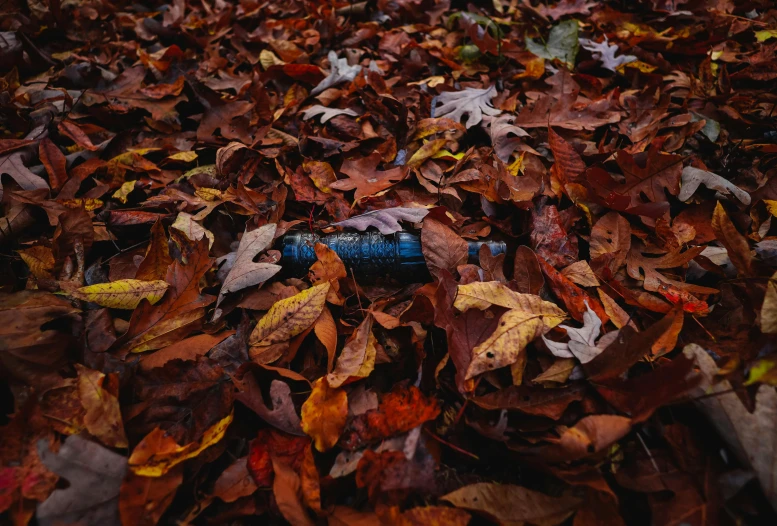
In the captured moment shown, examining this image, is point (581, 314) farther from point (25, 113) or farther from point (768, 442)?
point (25, 113)

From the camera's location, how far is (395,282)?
162cm

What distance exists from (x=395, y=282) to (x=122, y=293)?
3.23ft

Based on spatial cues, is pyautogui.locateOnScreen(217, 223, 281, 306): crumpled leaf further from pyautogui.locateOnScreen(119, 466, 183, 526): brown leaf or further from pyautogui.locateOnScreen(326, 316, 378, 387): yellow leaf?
pyautogui.locateOnScreen(119, 466, 183, 526): brown leaf

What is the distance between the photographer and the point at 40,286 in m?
1.45

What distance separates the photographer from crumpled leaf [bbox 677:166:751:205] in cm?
163

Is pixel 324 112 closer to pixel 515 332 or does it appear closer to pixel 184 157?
pixel 184 157

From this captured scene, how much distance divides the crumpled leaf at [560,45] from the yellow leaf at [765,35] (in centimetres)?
105

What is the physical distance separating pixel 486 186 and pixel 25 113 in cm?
237

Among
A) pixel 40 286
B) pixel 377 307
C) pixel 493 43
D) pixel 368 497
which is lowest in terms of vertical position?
pixel 368 497

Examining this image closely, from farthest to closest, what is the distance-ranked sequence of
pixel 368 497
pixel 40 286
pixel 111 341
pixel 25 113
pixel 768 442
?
pixel 25 113, pixel 40 286, pixel 111 341, pixel 368 497, pixel 768 442

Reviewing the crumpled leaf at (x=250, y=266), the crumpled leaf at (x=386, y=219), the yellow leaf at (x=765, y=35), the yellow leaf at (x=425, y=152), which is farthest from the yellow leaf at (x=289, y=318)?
the yellow leaf at (x=765, y=35)

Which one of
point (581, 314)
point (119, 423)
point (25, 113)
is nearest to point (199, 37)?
point (25, 113)

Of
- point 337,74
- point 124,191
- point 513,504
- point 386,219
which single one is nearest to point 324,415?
point 513,504

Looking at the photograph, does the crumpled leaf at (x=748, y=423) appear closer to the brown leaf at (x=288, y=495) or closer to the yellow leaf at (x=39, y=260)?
the brown leaf at (x=288, y=495)
